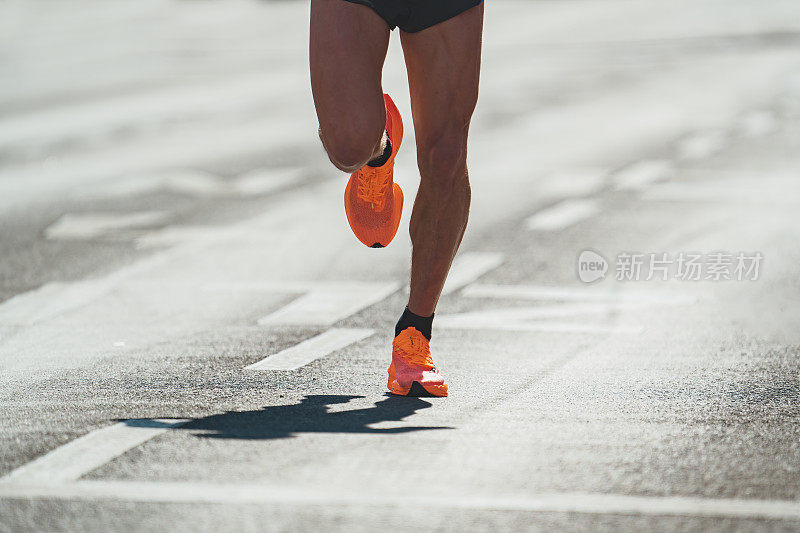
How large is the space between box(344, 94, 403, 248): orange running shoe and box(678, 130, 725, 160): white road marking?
23.3 feet

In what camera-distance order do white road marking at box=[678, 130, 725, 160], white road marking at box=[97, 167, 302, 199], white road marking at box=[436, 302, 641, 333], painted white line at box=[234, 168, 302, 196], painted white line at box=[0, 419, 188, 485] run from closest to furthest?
painted white line at box=[0, 419, 188, 485] → white road marking at box=[436, 302, 641, 333] → white road marking at box=[97, 167, 302, 199] → painted white line at box=[234, 168, 302, 196] → white road marking at box=[678, 130, 725, 160]

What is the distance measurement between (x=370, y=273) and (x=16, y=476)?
4144 mm

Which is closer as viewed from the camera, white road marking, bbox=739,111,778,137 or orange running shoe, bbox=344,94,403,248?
orange running shoe, bbox=344,94,403,248

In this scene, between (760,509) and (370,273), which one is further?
(370,273)

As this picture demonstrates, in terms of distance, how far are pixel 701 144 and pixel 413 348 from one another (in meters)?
8.62

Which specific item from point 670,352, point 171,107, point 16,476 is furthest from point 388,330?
point 171,107

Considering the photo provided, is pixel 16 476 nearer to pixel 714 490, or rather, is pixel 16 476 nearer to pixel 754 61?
pixel 714 490

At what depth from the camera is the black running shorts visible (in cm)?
523

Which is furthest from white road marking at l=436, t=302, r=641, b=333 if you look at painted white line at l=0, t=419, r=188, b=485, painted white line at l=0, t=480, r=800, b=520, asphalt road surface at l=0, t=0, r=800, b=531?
painted white line at l=0, t=480, r=800, b=520

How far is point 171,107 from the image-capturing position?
17297 mm

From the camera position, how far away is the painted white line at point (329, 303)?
6.71m

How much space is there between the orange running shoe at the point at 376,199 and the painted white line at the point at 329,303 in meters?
0.81

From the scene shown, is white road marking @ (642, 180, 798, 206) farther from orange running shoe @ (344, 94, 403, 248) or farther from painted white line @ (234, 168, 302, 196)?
orange running shoe @ (344, 94, 403, 248)

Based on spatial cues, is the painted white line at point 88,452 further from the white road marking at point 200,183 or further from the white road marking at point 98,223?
the white road marking at point 200,183
